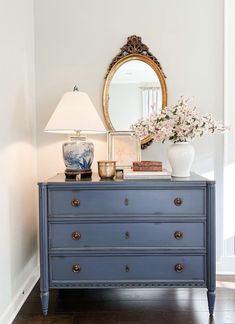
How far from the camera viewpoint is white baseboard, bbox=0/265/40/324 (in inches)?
81.3

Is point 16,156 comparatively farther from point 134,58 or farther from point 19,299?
point 134,58

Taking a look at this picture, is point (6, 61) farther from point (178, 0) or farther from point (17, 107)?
point (178, 0)

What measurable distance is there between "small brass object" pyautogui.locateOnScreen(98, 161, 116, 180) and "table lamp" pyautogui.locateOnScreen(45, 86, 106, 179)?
0.12 m

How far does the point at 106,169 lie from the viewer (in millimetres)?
2293

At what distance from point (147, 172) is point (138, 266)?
24.3 inches

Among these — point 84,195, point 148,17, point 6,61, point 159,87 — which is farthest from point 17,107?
Answer: point 148,17

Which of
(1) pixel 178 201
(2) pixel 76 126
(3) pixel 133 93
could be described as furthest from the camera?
(3) pixel 133 93

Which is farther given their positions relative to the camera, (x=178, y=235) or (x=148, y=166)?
(x=148, y=166)

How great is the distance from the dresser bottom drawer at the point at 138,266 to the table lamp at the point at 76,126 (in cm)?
57

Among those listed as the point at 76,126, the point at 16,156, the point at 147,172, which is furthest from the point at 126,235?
the point at 16,156

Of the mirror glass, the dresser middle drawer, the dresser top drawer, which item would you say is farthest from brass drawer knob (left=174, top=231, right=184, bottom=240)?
the mirror glass

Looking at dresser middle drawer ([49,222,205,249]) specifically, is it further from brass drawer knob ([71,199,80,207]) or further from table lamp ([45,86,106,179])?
table lamp ([45,86,106,179])

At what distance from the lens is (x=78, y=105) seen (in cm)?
235

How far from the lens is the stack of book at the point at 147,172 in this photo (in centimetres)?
223
